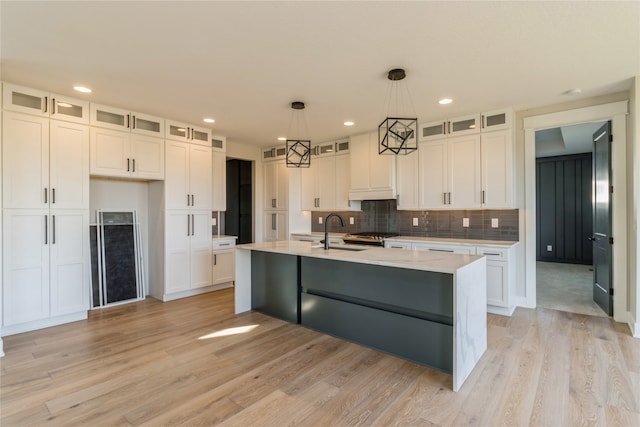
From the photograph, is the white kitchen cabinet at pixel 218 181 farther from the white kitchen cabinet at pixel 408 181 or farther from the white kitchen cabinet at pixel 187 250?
the white kitchen cabinet at pixel 408 181

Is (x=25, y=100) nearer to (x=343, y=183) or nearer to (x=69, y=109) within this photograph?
(x=69, y=109)

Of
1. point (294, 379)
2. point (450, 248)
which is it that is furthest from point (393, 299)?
point (450, 248)

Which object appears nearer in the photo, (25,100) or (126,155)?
(25,100)

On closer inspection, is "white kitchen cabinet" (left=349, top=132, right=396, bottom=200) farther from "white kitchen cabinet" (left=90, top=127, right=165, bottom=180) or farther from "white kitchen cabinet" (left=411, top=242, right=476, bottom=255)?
"white kitchen cabinet" (left=90, top=127, right=165, bottom=180)

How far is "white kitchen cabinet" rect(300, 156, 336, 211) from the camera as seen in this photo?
6.00 meters

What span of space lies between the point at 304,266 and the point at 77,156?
119 inches

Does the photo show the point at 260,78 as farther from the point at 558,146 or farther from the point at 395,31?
the point at 558,146

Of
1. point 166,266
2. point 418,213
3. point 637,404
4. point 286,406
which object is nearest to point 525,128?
point 418,213

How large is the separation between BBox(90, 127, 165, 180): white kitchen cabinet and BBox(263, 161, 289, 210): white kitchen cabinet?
2.32m

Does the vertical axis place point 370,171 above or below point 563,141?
below

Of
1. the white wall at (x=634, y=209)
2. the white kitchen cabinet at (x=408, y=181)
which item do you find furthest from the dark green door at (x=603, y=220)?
the white kitchen cabinet at (x=408, y=181)

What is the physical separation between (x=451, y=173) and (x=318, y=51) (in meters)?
2.81

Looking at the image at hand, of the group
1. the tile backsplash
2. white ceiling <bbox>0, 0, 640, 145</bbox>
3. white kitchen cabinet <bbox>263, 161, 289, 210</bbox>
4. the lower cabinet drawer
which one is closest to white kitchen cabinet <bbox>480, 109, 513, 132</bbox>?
white ceiling <bbox>0, 0, 640, 145</bbox>

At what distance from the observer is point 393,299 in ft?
9.26
